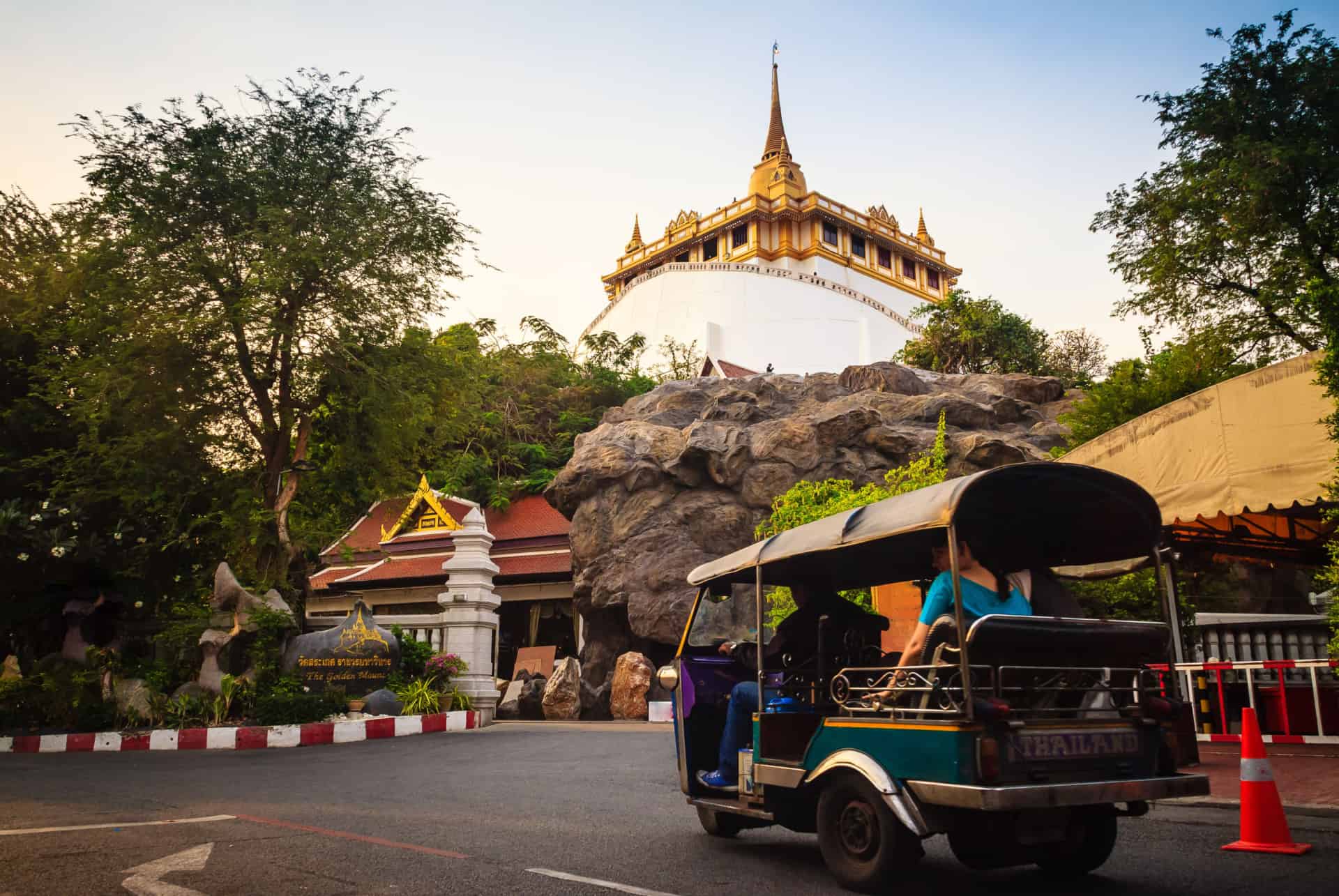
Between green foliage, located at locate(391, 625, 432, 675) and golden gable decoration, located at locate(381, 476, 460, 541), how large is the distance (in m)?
11.1

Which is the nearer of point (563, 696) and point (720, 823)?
point (720, 823)

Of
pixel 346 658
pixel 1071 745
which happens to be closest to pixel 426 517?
pixel 346 658

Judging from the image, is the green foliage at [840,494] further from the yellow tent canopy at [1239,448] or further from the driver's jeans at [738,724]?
the driver's jeans at [738,724]

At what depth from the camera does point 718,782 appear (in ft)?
17.4

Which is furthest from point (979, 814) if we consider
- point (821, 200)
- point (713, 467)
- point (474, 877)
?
point (821, 200)

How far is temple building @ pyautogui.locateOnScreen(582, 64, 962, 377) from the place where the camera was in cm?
5156

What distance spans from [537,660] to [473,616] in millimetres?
7871

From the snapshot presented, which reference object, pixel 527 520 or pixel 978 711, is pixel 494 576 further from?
pixel 978 711

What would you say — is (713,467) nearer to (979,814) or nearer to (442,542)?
(442,542)

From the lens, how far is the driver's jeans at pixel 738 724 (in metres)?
5.24

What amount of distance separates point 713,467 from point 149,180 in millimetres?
13703

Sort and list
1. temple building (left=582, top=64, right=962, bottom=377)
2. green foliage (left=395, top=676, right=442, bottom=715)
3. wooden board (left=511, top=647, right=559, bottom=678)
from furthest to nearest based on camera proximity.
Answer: temple building (left=582, top=64, right=962, bottom=377) < wooden board (left=511, top=647, right=559, bottom=678) < green foliage (left=395, top=676, right=442, bottom=715)

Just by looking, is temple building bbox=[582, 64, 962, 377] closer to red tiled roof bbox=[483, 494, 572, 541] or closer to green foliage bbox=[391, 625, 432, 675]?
red tiled roof bbox=[483, 494, 572, 541]

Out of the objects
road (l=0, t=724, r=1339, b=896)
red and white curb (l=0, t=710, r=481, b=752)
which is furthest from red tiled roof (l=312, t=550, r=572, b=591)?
road (l=0, t=724, r=1339, b=896)
